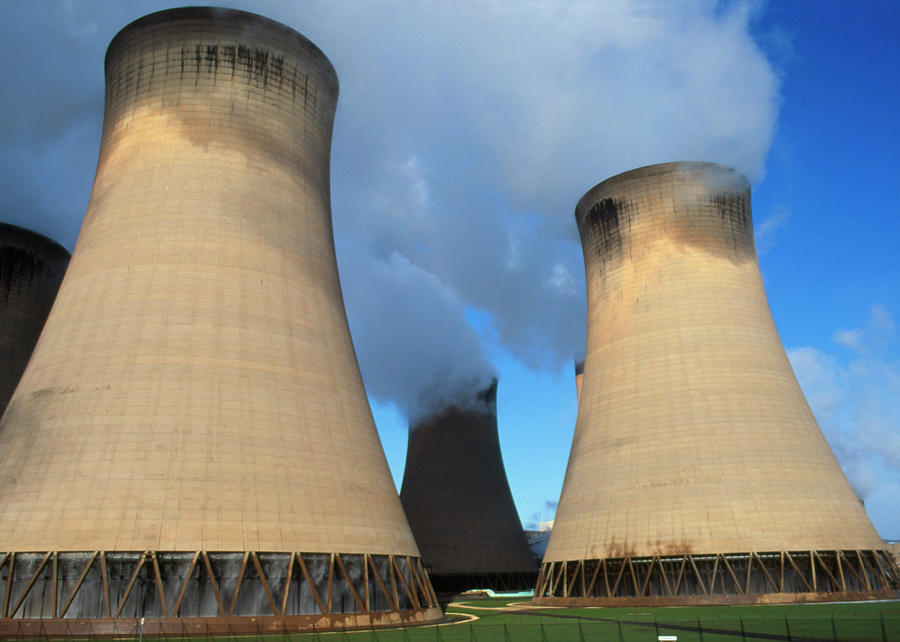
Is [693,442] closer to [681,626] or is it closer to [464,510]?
[681,626]

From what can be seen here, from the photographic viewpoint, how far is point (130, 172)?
67.2ft

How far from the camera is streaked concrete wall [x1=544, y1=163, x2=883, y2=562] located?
23016 millimetres

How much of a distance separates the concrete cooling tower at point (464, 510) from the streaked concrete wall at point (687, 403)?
41.7ft

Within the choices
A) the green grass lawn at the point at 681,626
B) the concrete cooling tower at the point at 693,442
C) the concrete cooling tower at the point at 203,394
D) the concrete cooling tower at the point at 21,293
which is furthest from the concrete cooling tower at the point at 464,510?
the concrete cooling tower at the point at 203,394

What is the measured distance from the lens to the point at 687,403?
2461cm

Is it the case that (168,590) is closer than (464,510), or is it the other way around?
(168,590)

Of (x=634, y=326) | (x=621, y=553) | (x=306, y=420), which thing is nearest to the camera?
(x=306, y=420)

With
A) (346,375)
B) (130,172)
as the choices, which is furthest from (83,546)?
(130,172)

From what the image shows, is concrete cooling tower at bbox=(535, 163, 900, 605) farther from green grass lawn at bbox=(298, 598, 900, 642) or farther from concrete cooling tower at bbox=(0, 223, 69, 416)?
concrete cooling tower at bbox=(0, 223, 69, 416)

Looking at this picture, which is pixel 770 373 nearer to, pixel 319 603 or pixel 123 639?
pixel 319 603

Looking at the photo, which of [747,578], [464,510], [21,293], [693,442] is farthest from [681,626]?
[21,293]

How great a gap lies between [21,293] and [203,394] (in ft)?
64.6

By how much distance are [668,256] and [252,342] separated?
15.3 metres

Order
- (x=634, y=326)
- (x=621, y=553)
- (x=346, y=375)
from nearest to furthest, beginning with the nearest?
(x=346, y=375) → (x=621, y=553) → (x=634, y=326)
